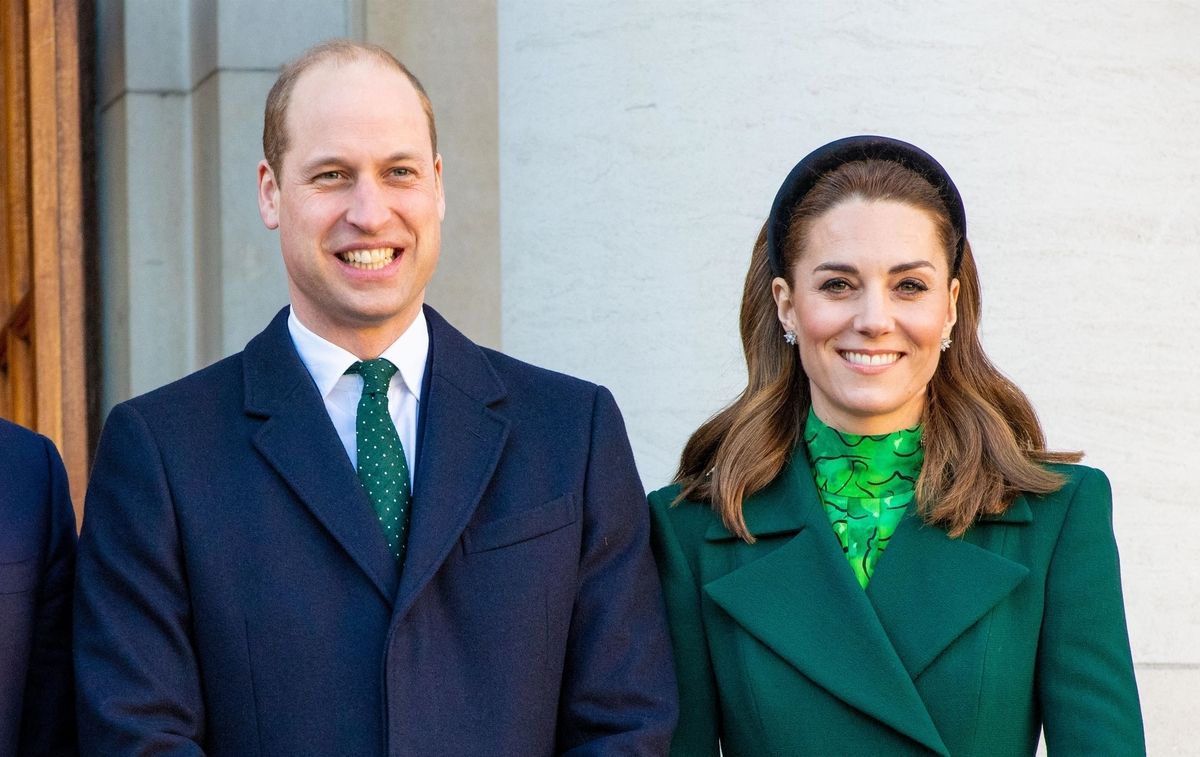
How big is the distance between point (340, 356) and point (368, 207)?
238 mm

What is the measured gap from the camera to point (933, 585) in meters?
2.77

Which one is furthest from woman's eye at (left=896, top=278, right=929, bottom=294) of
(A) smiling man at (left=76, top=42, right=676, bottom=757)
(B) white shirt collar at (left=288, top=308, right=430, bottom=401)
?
(B) white shirt collar at (left=288, top=308, right=430, bottom=401)

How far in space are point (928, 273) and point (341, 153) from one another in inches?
37.6

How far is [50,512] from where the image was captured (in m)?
2.76

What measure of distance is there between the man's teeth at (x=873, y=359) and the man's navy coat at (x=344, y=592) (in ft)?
1.44

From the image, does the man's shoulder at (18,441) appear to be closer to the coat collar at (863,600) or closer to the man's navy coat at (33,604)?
the man's navy coat at (33,604)

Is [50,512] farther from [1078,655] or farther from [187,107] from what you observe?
[187,107]

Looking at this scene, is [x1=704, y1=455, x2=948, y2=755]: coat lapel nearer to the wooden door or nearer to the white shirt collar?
the white shirt collar

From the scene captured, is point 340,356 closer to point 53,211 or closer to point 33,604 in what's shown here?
point 33,604

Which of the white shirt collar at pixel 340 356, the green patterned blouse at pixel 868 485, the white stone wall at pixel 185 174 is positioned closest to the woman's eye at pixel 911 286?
the green patterned blouse at pixel 868 485

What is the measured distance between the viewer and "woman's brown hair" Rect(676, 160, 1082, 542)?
9.25 ft

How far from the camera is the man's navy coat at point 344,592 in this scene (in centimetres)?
252

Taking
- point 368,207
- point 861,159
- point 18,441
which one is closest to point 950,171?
point 861,159

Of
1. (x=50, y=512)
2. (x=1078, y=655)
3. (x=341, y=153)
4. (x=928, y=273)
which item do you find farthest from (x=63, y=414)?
(x=1078, y=655)
